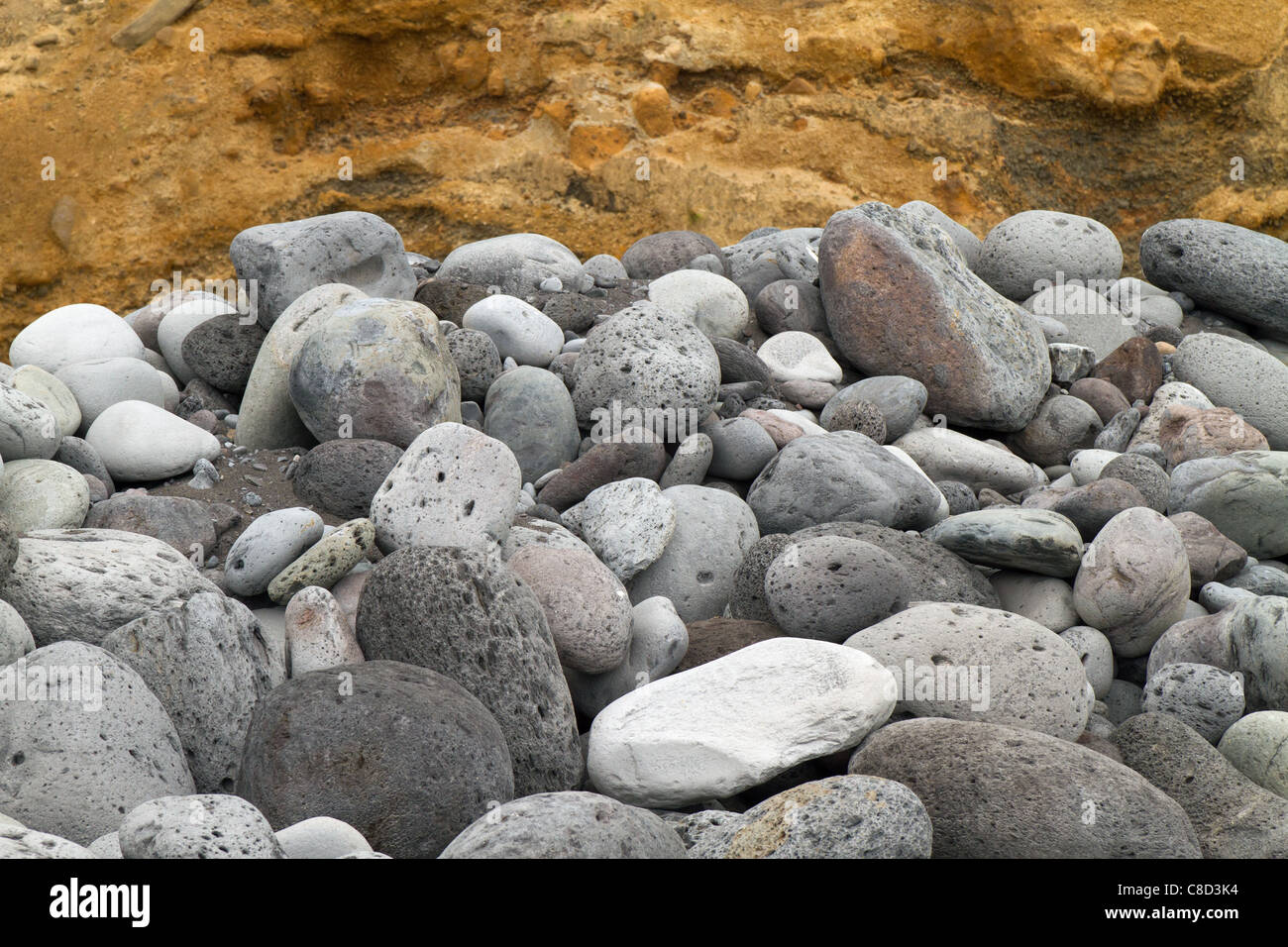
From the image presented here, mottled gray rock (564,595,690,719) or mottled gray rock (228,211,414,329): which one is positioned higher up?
mottled gray rock (228,211,414,329)

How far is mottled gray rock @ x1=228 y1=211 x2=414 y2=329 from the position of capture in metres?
5.74

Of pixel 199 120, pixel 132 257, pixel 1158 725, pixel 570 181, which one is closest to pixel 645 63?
pixel 570 181

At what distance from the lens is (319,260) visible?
585cm

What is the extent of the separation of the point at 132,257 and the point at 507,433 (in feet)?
13.9

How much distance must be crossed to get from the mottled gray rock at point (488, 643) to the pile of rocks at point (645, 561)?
0.01 m

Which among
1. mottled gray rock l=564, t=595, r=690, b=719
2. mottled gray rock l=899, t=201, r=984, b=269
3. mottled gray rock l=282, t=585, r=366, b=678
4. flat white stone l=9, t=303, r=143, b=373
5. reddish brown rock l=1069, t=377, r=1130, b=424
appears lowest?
mottled gray rock l=564, t=595, r=690, b=719

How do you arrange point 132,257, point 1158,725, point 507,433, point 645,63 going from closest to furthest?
point 1158,725, point 507,433, point 132,257, point 645,63

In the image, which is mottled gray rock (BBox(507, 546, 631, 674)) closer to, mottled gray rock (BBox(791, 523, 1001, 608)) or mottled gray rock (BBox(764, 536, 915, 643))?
mottled gray rock (BBox(764, 536, 915, 643))

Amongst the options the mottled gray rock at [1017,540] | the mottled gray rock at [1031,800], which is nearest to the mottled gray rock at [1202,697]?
the mottled gray rock at [1017,540]

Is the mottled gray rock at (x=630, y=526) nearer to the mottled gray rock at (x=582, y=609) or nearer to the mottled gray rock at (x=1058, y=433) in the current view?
the mottled gray rock at (x=582, y=609)

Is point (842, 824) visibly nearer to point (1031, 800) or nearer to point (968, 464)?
point (1031, 800)

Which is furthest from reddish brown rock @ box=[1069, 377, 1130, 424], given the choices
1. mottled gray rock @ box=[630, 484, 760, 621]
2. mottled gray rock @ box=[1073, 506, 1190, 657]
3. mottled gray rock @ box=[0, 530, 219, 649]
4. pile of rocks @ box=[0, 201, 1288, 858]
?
mottled gray rock @ box=[0, 530, 219, 649]

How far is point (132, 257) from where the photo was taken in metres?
8.15
